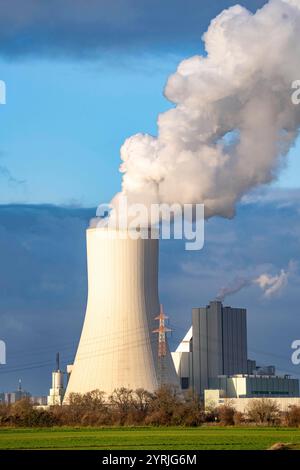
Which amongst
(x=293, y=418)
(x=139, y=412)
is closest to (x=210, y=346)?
(x=139, y=412)

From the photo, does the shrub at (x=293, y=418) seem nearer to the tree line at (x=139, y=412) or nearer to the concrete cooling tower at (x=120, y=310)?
the tree line at (x=139, y=412)

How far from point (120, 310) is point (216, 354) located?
50.7 ft

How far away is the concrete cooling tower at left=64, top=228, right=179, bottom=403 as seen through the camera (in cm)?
3559

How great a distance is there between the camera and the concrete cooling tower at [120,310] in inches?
1401

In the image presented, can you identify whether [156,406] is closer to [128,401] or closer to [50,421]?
[128,401]

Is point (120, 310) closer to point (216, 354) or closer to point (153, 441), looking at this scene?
point (153, 441)

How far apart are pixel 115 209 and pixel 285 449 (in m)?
17.7

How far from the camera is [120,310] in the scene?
35.6 metres

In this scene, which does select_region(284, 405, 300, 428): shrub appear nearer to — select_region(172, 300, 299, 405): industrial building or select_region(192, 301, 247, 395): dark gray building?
select_region(172, 300, 299, 405): industrial building

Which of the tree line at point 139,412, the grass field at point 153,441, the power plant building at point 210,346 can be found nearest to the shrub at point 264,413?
the tree line at point 139,412

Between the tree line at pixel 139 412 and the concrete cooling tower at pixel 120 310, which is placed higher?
the concrete cooling tower at pixel 120 310

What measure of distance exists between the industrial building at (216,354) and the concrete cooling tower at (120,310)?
12130mm

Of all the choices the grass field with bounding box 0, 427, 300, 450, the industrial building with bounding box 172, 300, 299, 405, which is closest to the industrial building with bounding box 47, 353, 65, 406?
the industrial building with bounding box 172, 300, 299, 405

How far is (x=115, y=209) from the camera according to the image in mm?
39156
